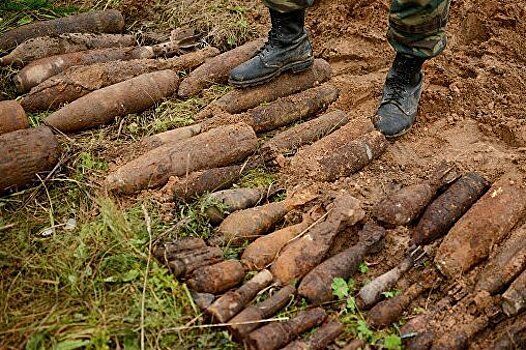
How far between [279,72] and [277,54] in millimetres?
106

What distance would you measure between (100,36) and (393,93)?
6.35 ft

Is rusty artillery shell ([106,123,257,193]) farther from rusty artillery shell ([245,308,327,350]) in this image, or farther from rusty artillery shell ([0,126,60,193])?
rusty artillery shell ([245,308,327,350])

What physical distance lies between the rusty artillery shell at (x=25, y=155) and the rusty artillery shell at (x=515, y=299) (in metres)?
2.14

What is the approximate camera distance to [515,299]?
2523 millimetres

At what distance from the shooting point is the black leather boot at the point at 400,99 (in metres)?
3.48

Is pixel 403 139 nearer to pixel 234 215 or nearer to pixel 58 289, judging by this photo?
pixel 234 215

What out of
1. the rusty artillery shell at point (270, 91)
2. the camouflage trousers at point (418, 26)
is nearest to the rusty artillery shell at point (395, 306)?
the camouflage trousers at point (418, 26)

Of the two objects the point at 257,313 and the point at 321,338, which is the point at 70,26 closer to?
the point at 257,313

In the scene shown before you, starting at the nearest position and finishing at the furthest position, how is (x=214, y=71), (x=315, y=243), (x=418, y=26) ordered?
(x=315, y=243)
(x=418, y=26)
(x=214, y=71)

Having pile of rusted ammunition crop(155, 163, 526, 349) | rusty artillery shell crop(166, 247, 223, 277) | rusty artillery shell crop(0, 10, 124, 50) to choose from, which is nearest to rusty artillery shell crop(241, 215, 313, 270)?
pile of rusted ammunition crop(155, 163, 526, 349)

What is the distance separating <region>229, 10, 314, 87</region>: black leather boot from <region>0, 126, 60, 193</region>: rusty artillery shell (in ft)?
3.76

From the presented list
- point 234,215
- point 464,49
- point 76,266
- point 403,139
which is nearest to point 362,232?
point 234,215

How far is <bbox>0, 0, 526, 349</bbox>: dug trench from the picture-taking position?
8.48 feet

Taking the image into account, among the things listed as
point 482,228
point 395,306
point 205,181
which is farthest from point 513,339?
point 205,181
